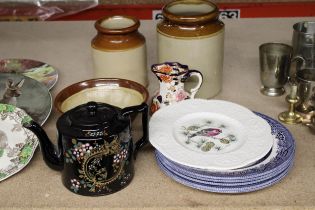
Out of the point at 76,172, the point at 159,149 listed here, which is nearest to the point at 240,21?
the point at 159,149

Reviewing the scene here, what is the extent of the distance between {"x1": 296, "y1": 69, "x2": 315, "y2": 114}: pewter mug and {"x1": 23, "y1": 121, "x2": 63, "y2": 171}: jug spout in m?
0.54

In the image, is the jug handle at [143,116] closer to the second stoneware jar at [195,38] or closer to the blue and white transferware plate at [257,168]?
the blue and white transferware plate at [257,168]

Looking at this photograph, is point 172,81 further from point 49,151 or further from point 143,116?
point 49,151

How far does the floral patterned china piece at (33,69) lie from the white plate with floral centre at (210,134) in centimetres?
38

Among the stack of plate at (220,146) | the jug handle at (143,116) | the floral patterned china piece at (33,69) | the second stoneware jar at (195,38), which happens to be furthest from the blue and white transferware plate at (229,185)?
the floral patterned china piece at (33,69)

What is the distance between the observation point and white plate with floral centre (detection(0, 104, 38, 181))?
0.96m

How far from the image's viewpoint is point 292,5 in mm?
2033

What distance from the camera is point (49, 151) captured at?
0.91 metres

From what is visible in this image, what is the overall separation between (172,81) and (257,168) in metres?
0.28

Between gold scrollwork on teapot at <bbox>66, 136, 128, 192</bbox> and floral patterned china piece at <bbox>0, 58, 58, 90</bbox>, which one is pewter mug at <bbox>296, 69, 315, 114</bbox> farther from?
floral patterned china piece at <bbox>0, 58, 58, 90</bbox>

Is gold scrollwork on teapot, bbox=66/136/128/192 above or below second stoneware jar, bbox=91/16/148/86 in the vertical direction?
below

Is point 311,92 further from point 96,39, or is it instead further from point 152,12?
point 152,12

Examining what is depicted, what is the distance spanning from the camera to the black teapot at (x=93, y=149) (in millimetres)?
846

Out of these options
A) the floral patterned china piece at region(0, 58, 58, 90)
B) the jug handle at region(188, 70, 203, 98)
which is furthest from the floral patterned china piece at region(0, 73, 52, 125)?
the jug handle at region(188, 70, 203, 98)
